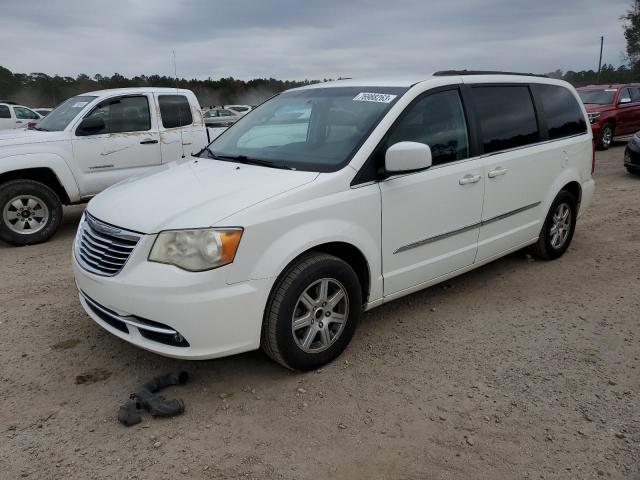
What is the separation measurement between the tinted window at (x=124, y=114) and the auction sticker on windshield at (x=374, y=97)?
167 inches

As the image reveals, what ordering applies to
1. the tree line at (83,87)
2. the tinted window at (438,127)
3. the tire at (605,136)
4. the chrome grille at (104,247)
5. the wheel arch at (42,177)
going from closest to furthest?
the chrome grille at (104,247) < the tinted window at (438,127) < the wheel arch at (42,177) < the tire at (605,136) < the tree line at (83,87)

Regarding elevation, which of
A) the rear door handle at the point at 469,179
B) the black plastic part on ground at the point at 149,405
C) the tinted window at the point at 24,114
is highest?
the tinted window at the point at 24,114

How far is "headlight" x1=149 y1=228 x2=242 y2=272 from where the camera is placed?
283 centimetres

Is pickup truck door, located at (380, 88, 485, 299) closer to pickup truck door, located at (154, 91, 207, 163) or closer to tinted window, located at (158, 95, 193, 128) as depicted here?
pickup truck door, located at (154, 91, 207, 163)

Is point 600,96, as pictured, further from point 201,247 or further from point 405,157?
point 201,247

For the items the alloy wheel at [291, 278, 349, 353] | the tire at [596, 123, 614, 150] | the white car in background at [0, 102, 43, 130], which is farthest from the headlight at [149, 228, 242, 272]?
the white car in background at [0, 102, 43, 130]

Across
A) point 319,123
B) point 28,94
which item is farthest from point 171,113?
point 28,94

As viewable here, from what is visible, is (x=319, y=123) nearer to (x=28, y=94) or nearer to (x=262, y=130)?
(x=262, y=130)

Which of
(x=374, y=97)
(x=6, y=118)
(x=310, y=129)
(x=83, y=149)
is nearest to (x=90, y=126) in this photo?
(x=83, y=149)

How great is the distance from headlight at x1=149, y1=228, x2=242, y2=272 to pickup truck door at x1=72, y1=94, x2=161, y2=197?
175 inches

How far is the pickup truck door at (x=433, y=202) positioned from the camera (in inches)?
140

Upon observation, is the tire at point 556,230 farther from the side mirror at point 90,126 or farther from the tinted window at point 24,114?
the tinted window at point 24,114

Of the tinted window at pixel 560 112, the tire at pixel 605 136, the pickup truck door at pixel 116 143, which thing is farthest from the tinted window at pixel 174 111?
the tire at pixel 605 136

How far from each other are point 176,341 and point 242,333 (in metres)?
0.36
